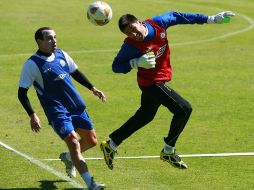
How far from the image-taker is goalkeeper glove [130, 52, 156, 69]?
11.9m

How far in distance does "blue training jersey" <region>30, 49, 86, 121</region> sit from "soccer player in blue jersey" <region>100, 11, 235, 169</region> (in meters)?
1.09

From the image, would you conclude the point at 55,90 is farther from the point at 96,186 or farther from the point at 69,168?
the point at 96,186

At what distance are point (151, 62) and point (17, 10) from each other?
84.7 ft

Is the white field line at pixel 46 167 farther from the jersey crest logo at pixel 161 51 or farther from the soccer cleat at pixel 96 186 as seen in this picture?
the jersey crest logo at pixel 161 51

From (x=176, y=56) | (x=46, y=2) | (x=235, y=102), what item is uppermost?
(x=235, y=102)

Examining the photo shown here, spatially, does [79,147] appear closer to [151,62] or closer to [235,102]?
[151,62]

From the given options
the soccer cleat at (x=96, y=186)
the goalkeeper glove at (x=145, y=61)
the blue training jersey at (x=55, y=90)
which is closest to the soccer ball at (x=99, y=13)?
the goalkeeper glove at (x=145, y=61)

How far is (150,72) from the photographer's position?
12352mm

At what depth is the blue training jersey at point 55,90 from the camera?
37.3 ft

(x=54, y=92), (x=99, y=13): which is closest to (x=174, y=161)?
(x=54, y=92)

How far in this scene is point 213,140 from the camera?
48.7 ft

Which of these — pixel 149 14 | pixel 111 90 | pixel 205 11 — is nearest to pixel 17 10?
pixel 149 14

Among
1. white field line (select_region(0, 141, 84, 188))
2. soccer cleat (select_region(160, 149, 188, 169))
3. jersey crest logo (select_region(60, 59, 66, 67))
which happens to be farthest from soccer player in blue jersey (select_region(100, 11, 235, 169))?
jersey crest logo (select_region(60, 59, 66, 67))

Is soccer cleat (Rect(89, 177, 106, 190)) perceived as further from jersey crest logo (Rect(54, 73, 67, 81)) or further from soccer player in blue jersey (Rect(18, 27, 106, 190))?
jersey crest logo (Rect(54, 73, 67, 81))
